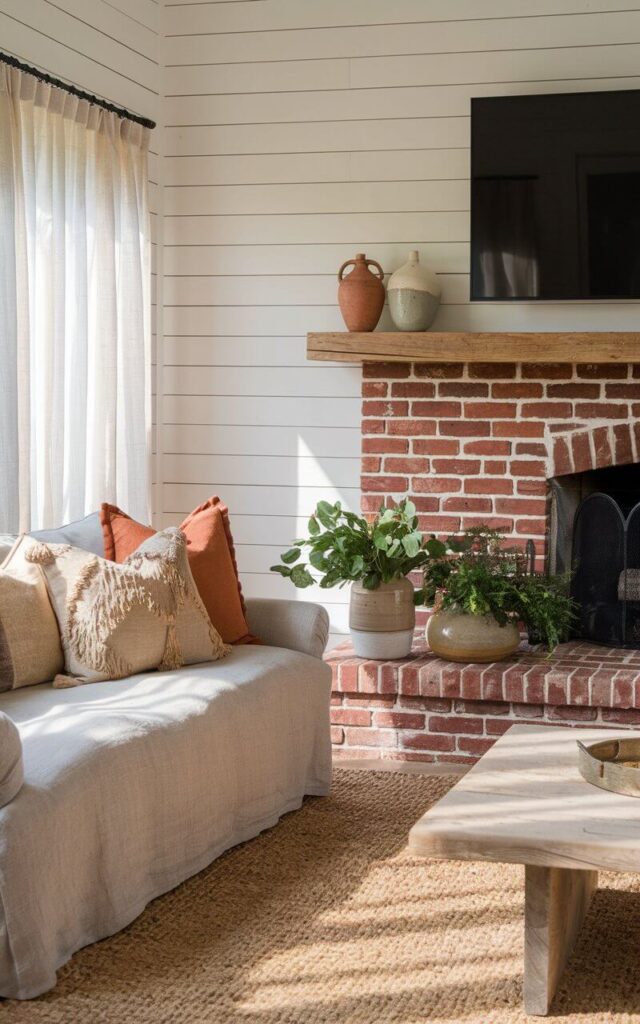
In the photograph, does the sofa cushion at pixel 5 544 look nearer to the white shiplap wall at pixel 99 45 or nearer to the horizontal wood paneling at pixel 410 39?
the white shiplap wall at pixel 99 45

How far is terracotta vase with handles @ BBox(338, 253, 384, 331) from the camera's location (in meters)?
4.41

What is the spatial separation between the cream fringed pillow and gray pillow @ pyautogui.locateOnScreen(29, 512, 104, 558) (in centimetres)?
13

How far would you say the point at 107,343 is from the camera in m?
4.32

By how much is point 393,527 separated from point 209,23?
221 centimetres

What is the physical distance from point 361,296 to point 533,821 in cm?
264

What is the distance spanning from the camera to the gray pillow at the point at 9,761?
2.21 m

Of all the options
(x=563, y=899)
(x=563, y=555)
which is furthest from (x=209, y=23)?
(x=563, y=899)

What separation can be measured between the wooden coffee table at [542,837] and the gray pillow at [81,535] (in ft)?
4.45

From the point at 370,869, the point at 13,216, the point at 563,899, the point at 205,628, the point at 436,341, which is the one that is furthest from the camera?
the point at 436,341

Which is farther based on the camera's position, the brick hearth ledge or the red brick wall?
the red brick wall

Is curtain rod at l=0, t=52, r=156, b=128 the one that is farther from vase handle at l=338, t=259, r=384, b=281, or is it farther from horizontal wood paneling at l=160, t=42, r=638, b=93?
vase handle at l=338, t=259, r=384, b=281

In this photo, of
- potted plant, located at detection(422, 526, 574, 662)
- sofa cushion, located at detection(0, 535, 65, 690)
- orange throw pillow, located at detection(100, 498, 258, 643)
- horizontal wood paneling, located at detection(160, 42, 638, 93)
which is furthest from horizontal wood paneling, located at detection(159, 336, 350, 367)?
sofa cushion, located at detection(0, 535, 65, 690)

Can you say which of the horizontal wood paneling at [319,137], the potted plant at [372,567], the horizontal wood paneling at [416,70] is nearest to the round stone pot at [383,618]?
the potted plant at [372,567]

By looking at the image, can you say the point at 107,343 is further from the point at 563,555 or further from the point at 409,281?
the point at 563,555
